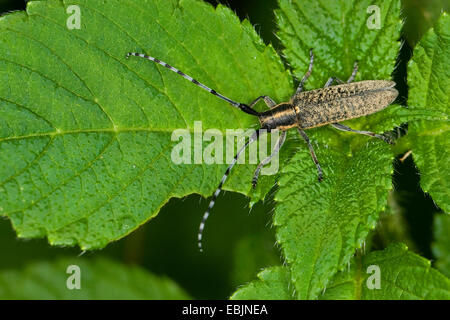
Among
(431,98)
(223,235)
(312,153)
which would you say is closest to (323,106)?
(312,153)

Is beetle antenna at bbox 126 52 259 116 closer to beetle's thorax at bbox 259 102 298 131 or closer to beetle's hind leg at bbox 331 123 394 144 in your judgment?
beetle's thorax at bbox 259 102 298 131

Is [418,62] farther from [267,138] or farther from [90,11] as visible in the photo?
[90,11]

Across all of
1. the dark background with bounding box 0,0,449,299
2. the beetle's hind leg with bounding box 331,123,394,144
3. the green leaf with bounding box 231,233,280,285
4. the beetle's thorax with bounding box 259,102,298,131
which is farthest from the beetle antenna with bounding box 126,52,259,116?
the green leaf with bounding box 231,233,280,285

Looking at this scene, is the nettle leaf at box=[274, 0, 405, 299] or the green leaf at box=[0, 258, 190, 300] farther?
the green leaf at box=[0, 258, 190, 300]

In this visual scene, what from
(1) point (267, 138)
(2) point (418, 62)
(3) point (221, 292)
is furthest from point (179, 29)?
(3) point (221, 292)

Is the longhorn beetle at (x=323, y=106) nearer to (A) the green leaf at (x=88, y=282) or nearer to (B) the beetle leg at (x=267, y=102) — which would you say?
(B) the beetle leg at (x=267, y=102)

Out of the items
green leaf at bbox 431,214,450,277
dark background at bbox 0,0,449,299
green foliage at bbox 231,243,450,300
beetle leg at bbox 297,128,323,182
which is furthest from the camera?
dark background at bbox 0,0,449,299

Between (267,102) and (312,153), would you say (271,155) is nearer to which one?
(312,153)
